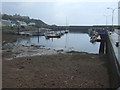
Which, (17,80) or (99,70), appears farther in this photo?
(99,70)

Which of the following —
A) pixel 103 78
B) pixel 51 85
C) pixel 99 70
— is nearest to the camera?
pixel 51 85

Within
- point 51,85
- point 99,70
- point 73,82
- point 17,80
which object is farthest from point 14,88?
point 99,70

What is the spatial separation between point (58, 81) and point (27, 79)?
202 cm

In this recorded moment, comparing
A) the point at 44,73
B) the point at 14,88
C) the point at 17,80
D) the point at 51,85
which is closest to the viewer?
the point at 14,88

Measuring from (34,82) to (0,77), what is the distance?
92.1 inches

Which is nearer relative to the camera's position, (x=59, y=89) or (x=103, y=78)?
(x=59, y=89)

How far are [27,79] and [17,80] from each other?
24.3 inches

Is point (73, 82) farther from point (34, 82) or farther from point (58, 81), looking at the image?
point (34, 82)

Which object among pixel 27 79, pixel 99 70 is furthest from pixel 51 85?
pixel 99 70

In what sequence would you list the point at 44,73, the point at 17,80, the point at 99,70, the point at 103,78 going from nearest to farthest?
the point at 17,80, the point at 103,78, the point at 44,73, the point at 99,70

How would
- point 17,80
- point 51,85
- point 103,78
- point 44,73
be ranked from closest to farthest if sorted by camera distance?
point 51,85 < point 17,80 < point 103,78 < point 44,73

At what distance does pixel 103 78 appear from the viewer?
29.1 ft

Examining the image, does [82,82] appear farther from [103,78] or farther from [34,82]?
[34,82]

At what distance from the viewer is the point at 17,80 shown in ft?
26.7
